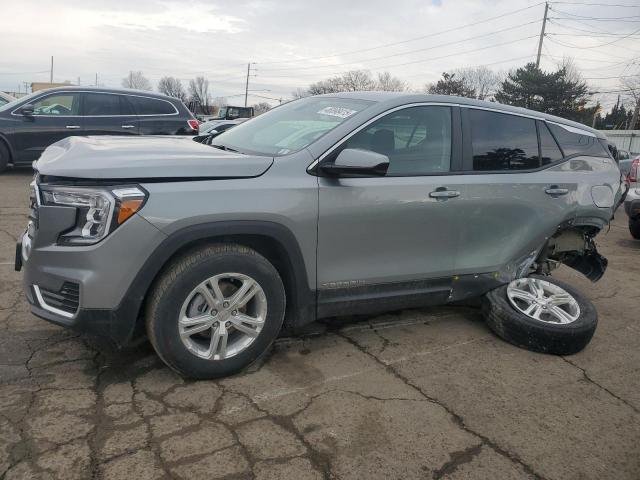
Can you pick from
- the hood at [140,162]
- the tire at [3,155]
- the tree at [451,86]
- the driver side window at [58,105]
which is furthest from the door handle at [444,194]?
the tree at [451,86]

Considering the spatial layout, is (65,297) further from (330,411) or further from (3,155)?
(3,155)

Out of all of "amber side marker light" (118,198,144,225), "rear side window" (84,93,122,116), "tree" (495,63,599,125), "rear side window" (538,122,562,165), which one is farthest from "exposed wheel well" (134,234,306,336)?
"tree" (495,63,599,125)

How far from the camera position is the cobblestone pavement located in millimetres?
2502

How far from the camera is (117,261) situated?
109 inches

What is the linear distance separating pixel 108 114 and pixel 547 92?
4468 cm

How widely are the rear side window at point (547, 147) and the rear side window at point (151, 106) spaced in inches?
332

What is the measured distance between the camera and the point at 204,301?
10.0 feet

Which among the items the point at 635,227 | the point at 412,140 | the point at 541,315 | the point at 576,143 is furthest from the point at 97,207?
the point at 635,227

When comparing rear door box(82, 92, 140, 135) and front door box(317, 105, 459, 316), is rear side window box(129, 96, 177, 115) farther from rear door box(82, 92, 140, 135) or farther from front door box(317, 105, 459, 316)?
front door box(317, 105, 459, 316)

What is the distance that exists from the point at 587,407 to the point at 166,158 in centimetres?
285

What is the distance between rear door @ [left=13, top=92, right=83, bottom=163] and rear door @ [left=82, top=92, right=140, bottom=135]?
7.4 inches

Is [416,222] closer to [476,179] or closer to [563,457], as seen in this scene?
[476,179]

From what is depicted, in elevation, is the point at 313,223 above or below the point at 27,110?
below

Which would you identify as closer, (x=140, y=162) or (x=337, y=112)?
(x=140, y=162)
